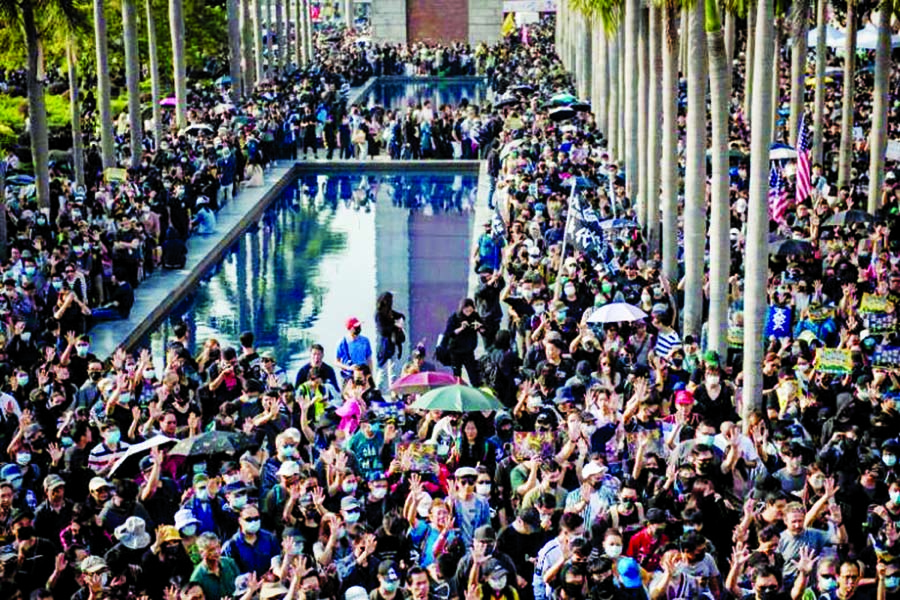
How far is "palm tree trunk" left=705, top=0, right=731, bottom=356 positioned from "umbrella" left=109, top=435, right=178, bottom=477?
751 cm

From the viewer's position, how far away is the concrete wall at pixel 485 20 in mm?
98500

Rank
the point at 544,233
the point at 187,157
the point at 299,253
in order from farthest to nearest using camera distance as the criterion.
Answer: the point at 187,157 < the point at 299,253 < the point at 544,233

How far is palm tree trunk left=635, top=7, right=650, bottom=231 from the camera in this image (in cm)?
3097

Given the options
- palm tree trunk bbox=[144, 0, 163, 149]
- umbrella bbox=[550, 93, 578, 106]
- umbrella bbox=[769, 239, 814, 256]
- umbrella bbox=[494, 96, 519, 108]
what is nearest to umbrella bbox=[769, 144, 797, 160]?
→ umbrella bbox=[769, 239, 814, 256]

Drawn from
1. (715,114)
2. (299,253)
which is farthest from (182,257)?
(715,114)

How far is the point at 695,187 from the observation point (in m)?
22.6

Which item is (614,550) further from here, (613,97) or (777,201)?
(613,97)

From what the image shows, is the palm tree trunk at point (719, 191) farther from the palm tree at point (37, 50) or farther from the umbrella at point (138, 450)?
the palm tree at point (37, 50)

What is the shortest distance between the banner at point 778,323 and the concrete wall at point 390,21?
80.1 meters

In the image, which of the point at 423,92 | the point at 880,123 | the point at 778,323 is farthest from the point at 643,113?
the point at 423,92

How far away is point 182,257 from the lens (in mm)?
30578

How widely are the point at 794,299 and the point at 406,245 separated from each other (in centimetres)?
1591

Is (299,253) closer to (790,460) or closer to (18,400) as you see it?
(18,400)

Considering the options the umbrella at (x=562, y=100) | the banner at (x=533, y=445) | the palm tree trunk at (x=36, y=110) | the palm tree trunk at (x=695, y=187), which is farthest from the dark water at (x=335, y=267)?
the banner at (x=533, y=445)
